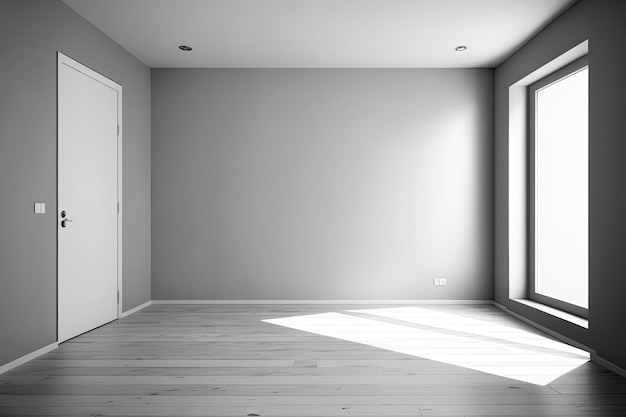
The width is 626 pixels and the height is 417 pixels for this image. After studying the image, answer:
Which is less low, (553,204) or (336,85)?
(336,85)

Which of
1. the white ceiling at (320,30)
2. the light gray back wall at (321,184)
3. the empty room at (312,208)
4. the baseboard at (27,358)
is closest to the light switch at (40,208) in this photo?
the empty room at (312,208)

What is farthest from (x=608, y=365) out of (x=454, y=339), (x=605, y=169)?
(x=605, y=169)

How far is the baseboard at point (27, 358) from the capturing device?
11.1ft

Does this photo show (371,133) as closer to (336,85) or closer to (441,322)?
(336,85)

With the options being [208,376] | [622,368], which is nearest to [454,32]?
[622,368]

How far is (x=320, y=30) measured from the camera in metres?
4.82

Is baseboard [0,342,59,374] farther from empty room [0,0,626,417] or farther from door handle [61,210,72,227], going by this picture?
door handle [61,210,72,227]

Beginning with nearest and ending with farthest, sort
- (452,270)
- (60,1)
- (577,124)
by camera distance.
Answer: (60,1), (577,124), (452,270)

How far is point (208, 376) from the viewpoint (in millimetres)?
3297

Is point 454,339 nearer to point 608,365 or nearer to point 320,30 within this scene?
point 608,365

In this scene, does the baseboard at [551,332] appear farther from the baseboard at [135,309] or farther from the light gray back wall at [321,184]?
Result: the baseboard at [135,309]

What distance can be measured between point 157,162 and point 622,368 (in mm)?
5176

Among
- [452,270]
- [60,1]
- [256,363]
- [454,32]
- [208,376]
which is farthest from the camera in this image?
[452,270]

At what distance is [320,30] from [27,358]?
3.77 m
